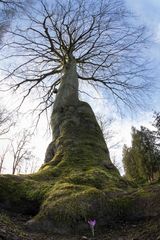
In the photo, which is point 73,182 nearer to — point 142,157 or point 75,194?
point 75,194

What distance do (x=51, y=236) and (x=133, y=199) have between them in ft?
3.74

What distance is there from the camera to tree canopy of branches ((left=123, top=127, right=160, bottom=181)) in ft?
107

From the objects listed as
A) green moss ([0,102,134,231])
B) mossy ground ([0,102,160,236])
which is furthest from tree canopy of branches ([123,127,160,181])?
mossy ground ([0,102,160,236])

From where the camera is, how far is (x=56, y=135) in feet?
25.4

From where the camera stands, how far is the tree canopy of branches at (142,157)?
107 feet

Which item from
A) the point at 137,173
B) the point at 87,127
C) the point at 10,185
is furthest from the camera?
the point at 137,173

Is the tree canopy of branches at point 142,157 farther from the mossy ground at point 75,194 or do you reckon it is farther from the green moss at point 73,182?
the mossy ground at point 75,194

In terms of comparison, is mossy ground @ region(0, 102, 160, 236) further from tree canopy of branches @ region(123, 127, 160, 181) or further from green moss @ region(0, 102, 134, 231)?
tree canopy of branches @ region(123, 127, 160, 181)

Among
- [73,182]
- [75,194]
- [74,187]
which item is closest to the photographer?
[75,194]

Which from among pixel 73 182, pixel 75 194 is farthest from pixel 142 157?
pixel 75 194

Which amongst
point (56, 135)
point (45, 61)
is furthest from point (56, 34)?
point (56, 135)

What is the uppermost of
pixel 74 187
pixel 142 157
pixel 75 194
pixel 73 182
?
pixel 142 157

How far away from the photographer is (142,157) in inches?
1335

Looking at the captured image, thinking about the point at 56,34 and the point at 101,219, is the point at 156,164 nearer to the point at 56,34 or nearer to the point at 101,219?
the point at 56,34
